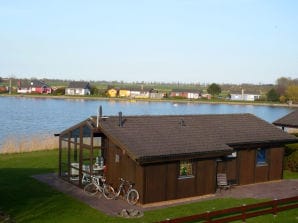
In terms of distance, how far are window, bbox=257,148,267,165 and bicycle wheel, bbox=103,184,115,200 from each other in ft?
26.5

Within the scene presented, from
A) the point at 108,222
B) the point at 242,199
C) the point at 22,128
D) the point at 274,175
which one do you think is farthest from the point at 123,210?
the point at 22,128

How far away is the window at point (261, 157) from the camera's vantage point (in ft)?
72.7

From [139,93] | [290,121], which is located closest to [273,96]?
[139,93]

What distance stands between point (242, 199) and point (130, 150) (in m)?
5.34

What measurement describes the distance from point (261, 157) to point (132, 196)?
8239 millimetres

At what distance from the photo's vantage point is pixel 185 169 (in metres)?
18.7

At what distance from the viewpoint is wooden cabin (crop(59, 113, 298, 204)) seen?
57.7ft

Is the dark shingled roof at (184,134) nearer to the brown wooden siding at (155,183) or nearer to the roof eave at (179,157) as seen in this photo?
the roof eave at (179,157)

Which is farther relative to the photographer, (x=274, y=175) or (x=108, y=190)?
(x=274, y=175)

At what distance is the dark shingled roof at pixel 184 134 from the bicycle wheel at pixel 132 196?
1.47m

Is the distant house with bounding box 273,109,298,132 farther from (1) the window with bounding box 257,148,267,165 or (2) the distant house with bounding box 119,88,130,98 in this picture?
(2) the distant house with bounding box 119,88,130,98

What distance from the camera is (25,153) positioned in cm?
3070

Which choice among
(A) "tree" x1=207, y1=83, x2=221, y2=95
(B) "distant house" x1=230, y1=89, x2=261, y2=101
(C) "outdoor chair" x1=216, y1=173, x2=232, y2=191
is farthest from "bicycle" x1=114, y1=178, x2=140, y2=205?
(B) "distant house" x1=230, y1=89, x2=261, y2=101

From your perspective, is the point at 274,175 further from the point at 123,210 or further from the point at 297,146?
the point at 123,210
